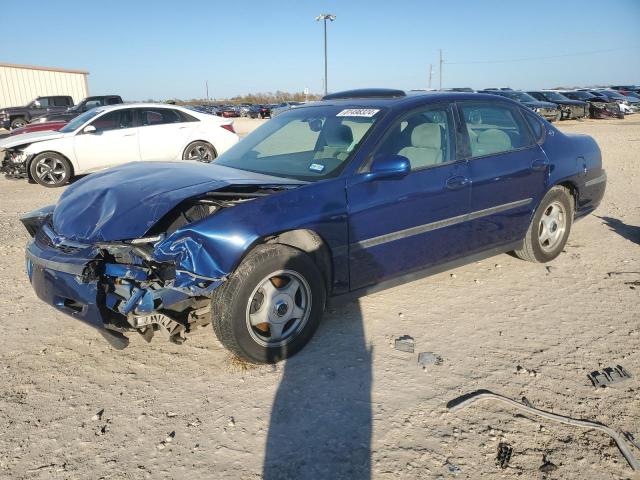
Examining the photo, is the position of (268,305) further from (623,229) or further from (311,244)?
(623,229)

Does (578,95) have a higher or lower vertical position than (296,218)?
higher

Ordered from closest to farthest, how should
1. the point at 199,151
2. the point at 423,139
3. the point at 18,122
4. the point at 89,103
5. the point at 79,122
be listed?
the point at 423,139 < the point at 79,122 < the point at 199,151 < the point at 89,103 < the point at 18,122

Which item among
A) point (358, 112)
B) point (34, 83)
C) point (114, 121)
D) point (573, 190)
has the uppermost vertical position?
point (34, 83)

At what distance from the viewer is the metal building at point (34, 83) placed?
33.2 metres

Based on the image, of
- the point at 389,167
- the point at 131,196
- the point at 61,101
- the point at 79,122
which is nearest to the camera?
the point at 131,196

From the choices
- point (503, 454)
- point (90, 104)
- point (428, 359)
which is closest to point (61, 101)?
point (90, 104)

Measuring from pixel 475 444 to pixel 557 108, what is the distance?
24.2 meters

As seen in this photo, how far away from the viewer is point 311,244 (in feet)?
10.6

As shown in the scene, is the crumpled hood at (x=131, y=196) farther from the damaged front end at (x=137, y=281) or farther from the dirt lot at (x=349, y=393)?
the dirt lot at (x=349, y=393)

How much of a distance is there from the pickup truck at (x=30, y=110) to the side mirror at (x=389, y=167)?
2229cm

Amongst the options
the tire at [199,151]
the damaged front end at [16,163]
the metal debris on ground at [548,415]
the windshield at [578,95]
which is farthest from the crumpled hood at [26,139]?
the windshield at [578,95]

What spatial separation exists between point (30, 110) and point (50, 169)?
16693 millimetres

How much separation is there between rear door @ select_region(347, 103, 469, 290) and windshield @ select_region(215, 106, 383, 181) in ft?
0.77

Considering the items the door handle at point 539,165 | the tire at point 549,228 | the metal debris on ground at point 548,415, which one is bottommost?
the metal debris on ground at point 548,415
